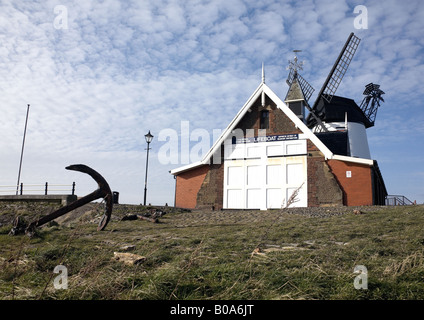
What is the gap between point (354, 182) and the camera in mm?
20188

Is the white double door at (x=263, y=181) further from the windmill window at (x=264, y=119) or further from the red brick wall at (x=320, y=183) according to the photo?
the windmill window at (x=264, y=119)

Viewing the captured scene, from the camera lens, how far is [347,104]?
34094 mm

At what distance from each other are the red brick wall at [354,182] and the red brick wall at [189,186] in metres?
8.41

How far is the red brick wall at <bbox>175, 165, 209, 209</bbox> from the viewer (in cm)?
2398

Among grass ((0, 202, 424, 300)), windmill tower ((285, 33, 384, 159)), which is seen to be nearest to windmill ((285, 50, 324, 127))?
windmill tower ((285, 33, 384, 159))

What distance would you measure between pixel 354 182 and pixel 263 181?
17.3 ft

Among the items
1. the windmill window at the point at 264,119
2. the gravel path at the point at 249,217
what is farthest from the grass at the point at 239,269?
the windmill window at the point at 264,119

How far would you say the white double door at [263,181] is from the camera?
69.4ft

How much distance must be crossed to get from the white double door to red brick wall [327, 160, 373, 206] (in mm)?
1924

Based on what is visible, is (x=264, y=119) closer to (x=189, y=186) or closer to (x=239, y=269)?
(x=189, y=186)

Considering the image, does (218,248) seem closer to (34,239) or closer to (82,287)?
(82,287)

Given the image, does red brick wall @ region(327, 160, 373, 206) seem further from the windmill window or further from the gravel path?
the windmill window

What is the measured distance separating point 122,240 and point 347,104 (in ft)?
99.5
